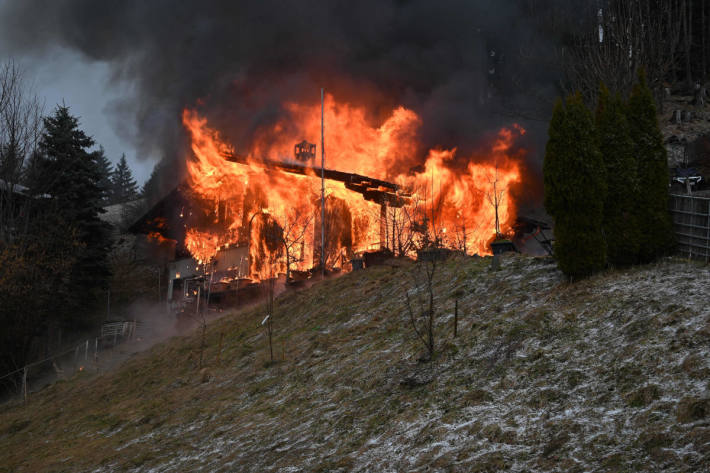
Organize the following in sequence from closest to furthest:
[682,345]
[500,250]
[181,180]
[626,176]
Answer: [682,345] < [626,176] < [500,250] < [181,180]

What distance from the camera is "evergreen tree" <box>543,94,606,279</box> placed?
11.4 metres

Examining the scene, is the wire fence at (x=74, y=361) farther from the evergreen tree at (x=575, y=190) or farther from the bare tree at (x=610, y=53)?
the bare tree at (x=610, y=53)

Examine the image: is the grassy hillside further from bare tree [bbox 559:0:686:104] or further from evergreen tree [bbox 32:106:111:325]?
bare tree [bbox 559:0:686:104]

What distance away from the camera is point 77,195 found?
3369 cm

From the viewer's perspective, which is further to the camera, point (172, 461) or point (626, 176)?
point (626, 176)

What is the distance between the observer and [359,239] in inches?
1406

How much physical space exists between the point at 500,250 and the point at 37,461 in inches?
524

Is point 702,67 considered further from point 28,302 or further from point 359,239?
point 28,302

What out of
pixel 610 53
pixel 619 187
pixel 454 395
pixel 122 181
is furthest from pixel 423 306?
pixel 122 181

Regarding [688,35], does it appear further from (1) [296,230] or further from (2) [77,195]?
(2) [77,195]

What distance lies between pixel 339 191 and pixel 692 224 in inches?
1043

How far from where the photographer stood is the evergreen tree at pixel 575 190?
1141 centimetres

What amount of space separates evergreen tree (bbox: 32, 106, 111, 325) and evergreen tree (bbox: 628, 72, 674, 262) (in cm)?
2920

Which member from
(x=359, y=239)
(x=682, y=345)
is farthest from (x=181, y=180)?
(x=682, y=345)
